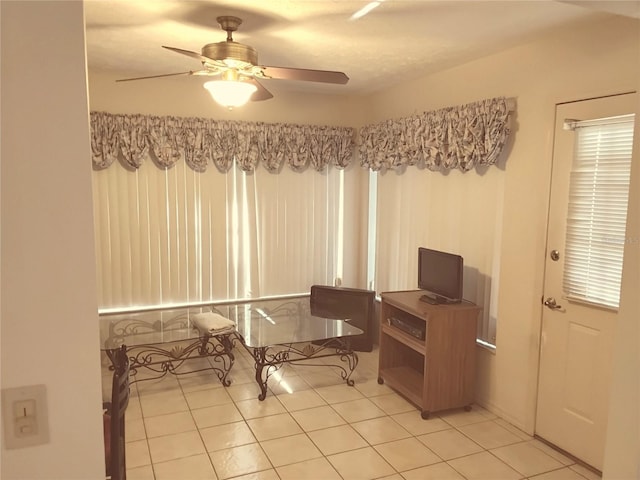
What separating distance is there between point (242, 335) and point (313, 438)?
41.8 inches

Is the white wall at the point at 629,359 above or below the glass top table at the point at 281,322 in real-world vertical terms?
above

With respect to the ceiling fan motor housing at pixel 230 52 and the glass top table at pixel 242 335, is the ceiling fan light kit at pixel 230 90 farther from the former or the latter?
the glass top table at pixel 242 335

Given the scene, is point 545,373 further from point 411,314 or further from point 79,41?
point 79,41

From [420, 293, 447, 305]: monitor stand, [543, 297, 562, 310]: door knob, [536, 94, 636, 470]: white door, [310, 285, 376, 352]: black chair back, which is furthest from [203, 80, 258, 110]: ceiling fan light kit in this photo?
[310, 285, 376, 352]: black chair back

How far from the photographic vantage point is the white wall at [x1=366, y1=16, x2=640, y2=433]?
8.77 ft

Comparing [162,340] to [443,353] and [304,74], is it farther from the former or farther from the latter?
[304,74]

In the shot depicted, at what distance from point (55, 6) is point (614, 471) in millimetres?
2197

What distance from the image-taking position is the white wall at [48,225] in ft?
3.16

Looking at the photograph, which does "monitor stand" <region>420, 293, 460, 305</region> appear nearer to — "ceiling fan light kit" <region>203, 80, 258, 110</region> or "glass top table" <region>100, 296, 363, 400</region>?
"glass top table" <region>100, 296, 363, 400</region>

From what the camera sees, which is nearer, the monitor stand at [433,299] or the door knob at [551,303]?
the door knob at [551,303]

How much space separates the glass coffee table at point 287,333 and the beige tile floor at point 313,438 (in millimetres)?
253

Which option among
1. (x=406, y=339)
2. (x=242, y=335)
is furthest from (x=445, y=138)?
(x=242, y=335)

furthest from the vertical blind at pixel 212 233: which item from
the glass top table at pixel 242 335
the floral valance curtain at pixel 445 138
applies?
the floral valance curtain at pixel 445 138

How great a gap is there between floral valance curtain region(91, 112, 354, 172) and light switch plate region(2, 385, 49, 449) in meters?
3.30
